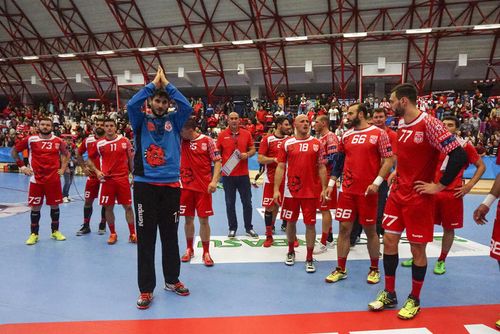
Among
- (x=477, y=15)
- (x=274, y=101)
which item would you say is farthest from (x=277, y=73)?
(x=477, y=15)

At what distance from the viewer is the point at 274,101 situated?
21031 millimetres

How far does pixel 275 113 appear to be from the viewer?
18.8 m

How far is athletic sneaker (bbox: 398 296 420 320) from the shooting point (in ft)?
10.7

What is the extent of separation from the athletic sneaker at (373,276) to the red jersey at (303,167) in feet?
3.48

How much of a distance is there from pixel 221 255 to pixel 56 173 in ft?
9.25

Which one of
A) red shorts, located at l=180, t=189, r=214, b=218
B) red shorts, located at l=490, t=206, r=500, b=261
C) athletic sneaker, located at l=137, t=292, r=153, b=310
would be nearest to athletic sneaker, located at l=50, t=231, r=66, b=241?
red shorts, located at l=180, t=189, r=214, b=218

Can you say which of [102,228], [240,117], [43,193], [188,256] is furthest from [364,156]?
[240,117]

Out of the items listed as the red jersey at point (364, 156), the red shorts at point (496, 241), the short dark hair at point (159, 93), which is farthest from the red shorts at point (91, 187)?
Result: the red shorts at point (496, 241)

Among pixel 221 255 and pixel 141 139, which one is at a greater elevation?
pixel 141 139

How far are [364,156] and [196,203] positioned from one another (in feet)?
6.88

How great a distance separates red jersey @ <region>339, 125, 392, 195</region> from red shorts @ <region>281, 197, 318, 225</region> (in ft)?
1.77

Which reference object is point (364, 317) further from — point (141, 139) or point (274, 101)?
point (274, 101)

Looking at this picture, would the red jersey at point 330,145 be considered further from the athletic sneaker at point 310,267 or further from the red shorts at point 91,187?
the red shorts at point 91,187

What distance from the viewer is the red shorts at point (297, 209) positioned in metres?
4.47
